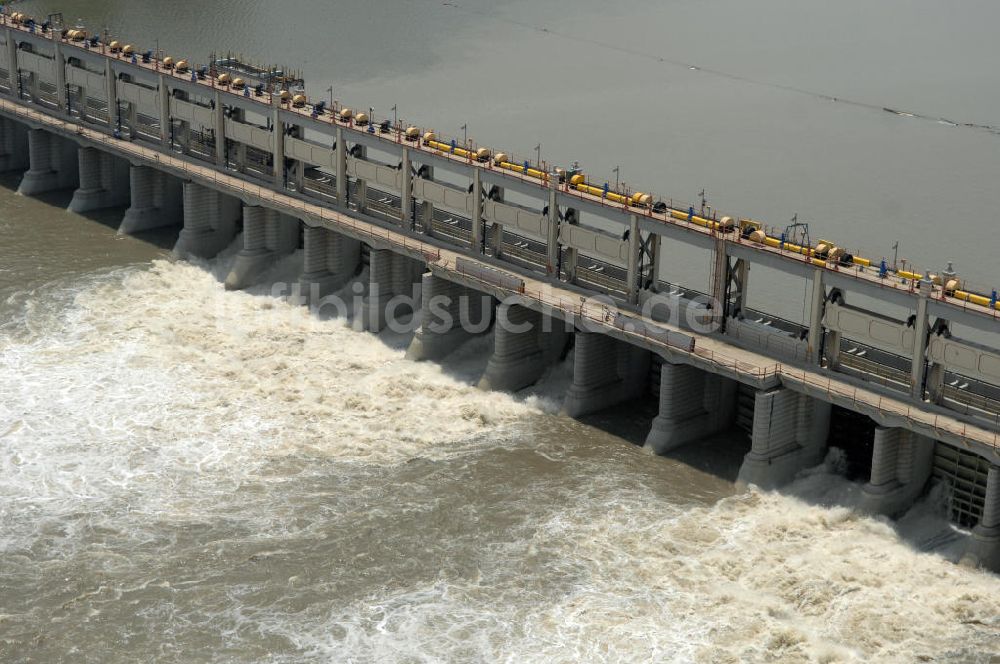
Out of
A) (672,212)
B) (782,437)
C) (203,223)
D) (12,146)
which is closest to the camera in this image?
(782,437)

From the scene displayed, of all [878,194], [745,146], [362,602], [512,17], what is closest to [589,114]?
[745,146]

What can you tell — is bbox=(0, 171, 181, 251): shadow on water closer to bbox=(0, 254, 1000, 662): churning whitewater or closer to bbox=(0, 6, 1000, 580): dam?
bbox=(0, 6, 1000, 580): dam

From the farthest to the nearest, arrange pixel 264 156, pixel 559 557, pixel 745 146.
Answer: pixel 745 146
pixel 264 156
pixel 559 557

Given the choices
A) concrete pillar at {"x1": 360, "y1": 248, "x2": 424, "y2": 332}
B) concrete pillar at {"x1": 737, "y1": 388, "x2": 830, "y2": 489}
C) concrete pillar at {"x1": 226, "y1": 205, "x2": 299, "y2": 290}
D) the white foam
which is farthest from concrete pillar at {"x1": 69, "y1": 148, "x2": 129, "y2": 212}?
concrete pillar at {"x1": 737, "y1": 388, "x2": 830, "y2": 489}

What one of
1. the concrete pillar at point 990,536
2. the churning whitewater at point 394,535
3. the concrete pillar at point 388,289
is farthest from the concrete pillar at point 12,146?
the concrete pillar at point 990,536

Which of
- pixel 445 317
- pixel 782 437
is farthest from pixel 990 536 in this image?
pixel 445 317

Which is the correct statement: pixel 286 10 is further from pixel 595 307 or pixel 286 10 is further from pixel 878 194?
pixel 595 307

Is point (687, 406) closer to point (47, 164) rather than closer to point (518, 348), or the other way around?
point (518, 348)
